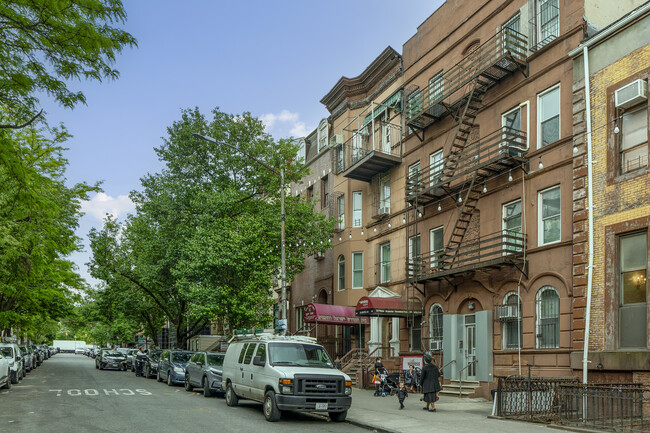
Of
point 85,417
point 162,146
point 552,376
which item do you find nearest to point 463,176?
point 552,376

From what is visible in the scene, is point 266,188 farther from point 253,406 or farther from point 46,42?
point 46,42

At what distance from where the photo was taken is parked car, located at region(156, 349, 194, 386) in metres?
25.2

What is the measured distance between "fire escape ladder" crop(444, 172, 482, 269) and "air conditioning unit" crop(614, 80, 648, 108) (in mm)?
5728

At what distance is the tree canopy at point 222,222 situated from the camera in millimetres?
27281

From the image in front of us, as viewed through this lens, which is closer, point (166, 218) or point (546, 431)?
point (546, 431)

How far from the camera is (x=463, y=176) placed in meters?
22.3

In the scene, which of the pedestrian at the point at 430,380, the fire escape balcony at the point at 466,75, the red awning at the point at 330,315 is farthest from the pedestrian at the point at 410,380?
the fire escape balcony at the point at 466,75

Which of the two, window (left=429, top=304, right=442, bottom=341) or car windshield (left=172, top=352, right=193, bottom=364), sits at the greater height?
window (left=429, top=304, right=442, bottom=341)

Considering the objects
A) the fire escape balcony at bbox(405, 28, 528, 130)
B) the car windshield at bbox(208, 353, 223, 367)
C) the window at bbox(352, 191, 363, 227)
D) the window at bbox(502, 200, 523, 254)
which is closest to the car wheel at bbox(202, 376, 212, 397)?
the car windshield at bbox(208, 353, 223, 367)

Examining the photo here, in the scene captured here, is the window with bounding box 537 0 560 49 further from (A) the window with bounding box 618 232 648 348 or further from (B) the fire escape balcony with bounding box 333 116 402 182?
(B) the fire escape balcony with bounding box 333 116 402 182

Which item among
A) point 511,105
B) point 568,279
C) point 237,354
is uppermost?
point 511,105

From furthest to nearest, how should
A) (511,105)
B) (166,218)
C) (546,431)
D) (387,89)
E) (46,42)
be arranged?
(166,218) < (387,89) < (511,105) < (546,431) < (46,42)

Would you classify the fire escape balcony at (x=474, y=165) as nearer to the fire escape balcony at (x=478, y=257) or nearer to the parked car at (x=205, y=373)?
the fire escape balcony at (x=478, y=257)

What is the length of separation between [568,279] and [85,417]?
13.0 m
